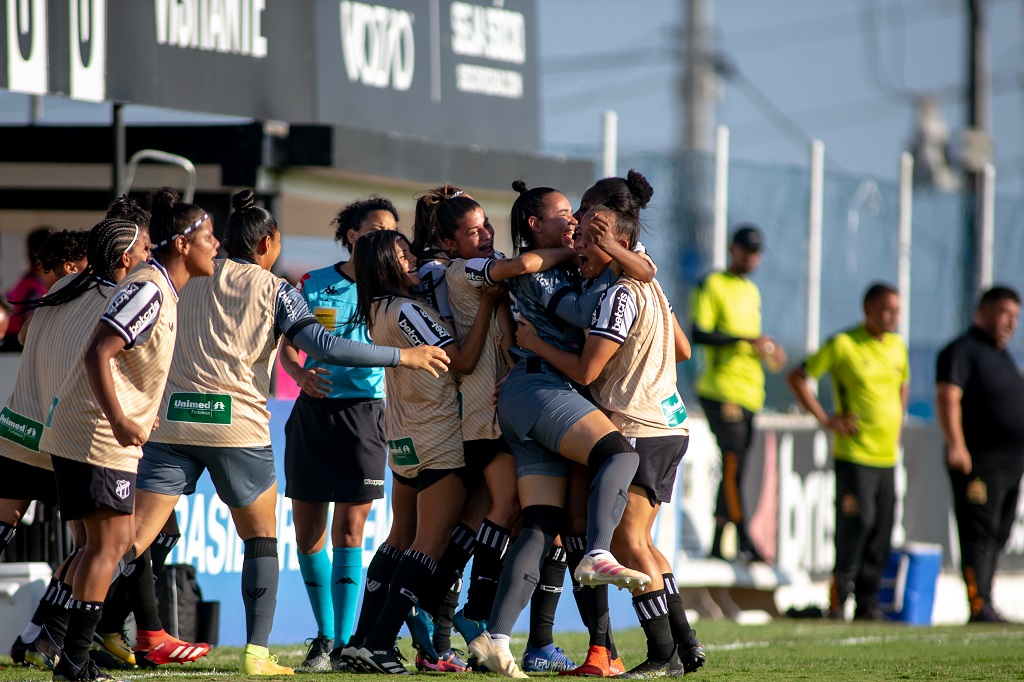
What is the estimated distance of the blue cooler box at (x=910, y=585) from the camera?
10.9 meters

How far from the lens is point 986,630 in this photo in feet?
31.2

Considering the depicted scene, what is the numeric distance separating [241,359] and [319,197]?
457 cm

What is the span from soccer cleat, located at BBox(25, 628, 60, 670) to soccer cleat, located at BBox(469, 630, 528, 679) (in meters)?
1.77

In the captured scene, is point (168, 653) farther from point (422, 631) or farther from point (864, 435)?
point (864, 435)

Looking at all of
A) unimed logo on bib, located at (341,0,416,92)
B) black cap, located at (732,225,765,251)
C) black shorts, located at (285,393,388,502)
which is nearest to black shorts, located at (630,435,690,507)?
black shorts, located at (285,393,388,502)

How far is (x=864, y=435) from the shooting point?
1059 cm

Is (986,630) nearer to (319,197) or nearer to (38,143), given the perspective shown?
(319,197)

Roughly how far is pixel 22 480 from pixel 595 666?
2509mm

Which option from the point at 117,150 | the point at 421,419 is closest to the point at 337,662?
the point at 421,419

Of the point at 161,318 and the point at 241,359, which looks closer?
the point at 161,318

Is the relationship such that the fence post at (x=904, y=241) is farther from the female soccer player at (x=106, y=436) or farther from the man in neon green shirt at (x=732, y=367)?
the female soccer player at (x=106, y=436)

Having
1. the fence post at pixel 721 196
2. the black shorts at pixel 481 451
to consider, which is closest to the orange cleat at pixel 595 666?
the black shorts at pixel 481 451

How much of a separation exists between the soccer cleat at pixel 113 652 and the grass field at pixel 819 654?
10.4 inches

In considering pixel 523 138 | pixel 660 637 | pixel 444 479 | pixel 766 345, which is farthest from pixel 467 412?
pixel 523 138
